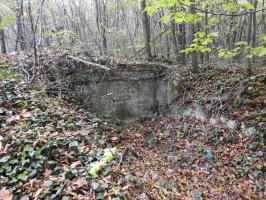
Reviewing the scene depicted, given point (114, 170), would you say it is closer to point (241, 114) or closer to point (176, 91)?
point (241, 114)

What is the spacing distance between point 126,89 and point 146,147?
9.20 ft

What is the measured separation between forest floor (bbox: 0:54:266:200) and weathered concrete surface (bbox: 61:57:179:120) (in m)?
0.61

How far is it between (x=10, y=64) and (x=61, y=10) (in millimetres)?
12776

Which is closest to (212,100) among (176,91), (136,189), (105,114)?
(176,91)

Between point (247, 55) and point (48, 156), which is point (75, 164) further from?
point (247, 55)

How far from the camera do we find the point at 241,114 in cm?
588

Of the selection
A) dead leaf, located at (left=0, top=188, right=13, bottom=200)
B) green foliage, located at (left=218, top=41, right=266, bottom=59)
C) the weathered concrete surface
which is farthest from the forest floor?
green foliage, located at (left=218, top=41, right=266, bottom=59)

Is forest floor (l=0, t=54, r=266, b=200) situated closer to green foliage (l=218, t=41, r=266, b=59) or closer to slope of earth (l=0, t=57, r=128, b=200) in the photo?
slope of earth (l=0, t=57, r=128, b=200)

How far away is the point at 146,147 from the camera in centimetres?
681

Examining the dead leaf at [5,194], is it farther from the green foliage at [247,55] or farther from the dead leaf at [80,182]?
the green foliage at [247,55]

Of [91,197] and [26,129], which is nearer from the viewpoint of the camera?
[91,197]

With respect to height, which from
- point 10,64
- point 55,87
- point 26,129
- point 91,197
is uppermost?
point 10,64

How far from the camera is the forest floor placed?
9.52 ft

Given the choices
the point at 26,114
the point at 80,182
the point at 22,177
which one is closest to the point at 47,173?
the point at 22,177
